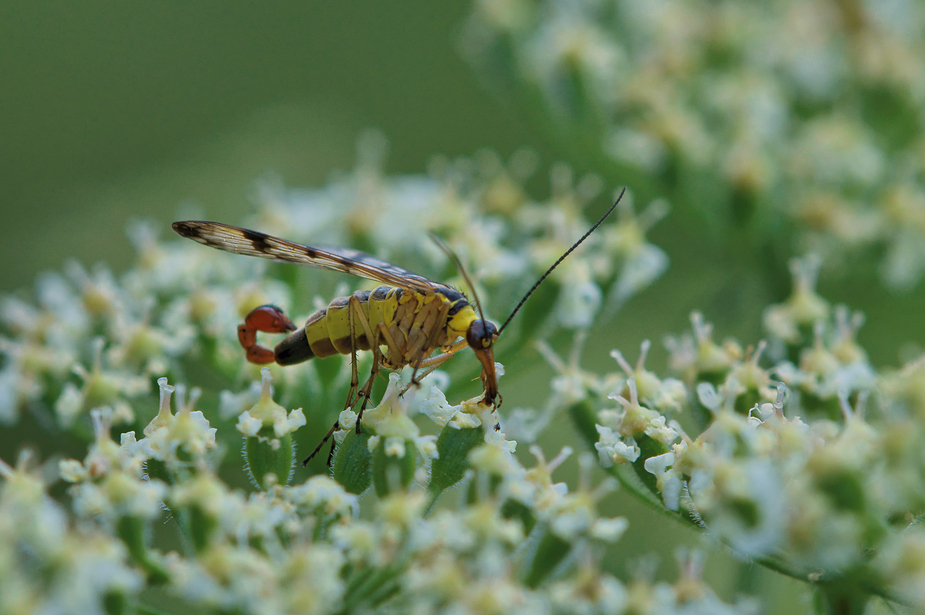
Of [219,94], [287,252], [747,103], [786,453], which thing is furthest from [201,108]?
[786,453]

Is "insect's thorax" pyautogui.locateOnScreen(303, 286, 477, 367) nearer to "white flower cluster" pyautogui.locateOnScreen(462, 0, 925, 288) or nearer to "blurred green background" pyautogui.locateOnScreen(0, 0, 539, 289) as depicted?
"white flower cluster" pyautogui.locateOnScreen(462, 0, 925, 288)

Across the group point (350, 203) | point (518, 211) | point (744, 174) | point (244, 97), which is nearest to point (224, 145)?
point (244, 97)

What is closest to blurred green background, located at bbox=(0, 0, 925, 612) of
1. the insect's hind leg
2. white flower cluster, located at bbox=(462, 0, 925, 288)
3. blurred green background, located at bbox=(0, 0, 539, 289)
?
blurred green background, located at bbox=(0, 0, 539, 289)

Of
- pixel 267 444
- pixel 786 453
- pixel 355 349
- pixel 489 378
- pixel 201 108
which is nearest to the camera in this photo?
pixel 786 453

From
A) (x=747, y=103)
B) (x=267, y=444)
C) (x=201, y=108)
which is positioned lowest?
(x=267, y=444)

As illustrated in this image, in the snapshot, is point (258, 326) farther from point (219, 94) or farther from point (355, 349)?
point (219, 94)

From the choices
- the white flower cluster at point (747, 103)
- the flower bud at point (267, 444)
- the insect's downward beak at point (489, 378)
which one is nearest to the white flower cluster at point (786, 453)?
the insect's downward beak at point (489, 378)

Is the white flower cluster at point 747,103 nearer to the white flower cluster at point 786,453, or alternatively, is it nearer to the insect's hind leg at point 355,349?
the white flower cluster at point 786,453
